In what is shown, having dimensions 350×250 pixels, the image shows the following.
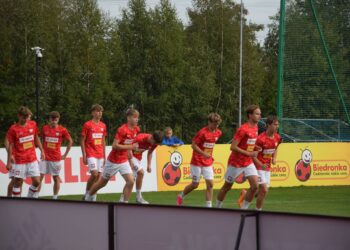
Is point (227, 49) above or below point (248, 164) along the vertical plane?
above

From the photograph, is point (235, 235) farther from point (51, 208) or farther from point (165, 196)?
point (165, 196)

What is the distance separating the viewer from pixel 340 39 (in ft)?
92.9

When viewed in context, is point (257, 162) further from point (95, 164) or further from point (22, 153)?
point (22, 153)

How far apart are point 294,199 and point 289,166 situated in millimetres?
5518

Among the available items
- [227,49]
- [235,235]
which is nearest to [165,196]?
[235,235]

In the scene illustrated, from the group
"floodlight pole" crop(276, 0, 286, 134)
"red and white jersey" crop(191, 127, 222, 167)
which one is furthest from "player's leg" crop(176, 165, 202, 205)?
"floodlight pole" crop(276, 0, 286, 134)

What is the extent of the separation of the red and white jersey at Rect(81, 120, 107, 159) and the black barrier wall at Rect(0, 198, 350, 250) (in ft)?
33.5

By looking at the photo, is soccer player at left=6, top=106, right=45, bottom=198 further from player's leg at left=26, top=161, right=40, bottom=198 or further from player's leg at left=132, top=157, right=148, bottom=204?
player's leg at left=132, top=157, right=148, bottom=204

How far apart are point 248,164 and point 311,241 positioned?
975 cm

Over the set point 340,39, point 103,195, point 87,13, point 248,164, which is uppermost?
point 87,13

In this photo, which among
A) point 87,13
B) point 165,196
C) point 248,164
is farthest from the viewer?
point 87,13

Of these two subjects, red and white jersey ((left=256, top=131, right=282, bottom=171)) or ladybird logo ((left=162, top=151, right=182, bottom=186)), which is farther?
ladybird logo ((left=162, top=151, right=182, bottom=186))

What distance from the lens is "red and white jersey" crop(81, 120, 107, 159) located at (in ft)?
67.8

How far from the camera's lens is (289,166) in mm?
28703
